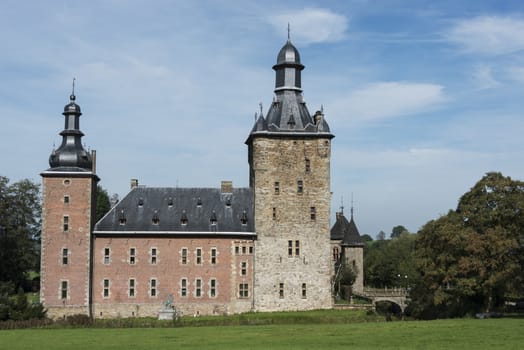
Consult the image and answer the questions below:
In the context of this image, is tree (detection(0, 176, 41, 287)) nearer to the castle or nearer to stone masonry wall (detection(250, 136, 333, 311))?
the castle

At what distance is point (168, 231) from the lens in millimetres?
53406

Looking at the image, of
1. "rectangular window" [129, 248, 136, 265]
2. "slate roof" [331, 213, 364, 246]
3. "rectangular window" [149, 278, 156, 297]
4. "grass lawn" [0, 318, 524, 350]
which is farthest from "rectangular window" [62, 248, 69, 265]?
"slate roof" [331, 213, 364, 246]

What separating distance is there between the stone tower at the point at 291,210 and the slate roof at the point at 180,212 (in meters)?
1.42

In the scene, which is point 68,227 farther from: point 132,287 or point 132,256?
point 132,287

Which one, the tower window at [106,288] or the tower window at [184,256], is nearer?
the tower window at [106,288]

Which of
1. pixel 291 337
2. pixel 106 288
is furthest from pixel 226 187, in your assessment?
pixel 291 337

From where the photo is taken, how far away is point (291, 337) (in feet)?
113

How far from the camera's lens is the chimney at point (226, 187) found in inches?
2207

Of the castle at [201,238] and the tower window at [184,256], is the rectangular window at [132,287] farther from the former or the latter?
the tower window at [184,256]

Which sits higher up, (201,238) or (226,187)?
(226,187)

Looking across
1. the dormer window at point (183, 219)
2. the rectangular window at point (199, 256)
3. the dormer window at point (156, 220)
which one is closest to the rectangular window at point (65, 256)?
the dormer window at point (156, 220)

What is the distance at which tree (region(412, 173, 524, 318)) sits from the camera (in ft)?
143

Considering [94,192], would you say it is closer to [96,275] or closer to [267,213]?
[96,275]

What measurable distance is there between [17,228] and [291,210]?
2748 cm
